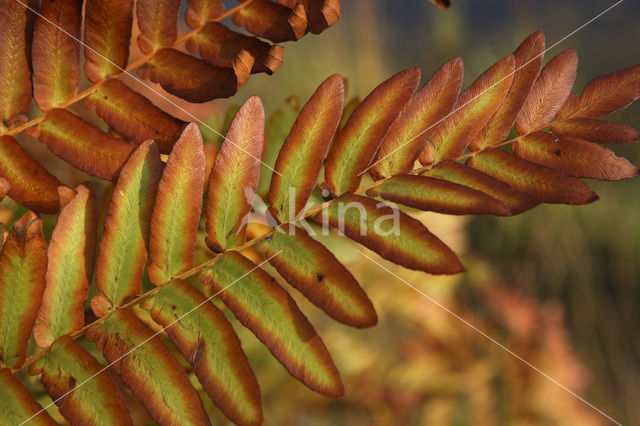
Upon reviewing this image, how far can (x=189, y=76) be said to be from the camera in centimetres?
28

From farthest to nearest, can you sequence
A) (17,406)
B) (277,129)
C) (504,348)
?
(504,348), (277,129), (17,406)

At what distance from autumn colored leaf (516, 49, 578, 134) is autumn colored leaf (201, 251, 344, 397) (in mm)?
148

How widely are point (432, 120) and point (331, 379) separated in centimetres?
12

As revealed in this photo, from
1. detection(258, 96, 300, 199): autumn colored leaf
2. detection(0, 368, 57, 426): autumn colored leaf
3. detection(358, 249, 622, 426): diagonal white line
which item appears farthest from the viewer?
detection(358, 249, 622, 426): diagonal white line

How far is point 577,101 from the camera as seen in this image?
29cm

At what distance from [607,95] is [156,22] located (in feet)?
0.74

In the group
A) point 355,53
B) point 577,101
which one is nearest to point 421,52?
point 355,53

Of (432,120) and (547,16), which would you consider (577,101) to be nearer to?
(432,120)

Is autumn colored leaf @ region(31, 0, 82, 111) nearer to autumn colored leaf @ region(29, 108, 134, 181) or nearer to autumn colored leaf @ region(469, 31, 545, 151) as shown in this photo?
autumn colored leaf @ region(29, 108, 134, 181)

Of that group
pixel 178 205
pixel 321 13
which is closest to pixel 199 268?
pixel 178 205

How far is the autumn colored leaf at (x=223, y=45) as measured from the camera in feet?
0.93

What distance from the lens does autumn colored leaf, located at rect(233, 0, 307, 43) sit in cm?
29


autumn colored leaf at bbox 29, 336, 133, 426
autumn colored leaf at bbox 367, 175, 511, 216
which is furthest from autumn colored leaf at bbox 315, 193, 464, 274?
autumn colored leaf at bbox 29, 336, 133, 426

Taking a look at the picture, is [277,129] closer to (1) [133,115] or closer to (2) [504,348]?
(1) [133,115]
